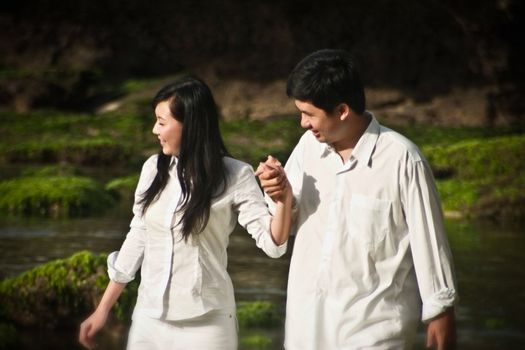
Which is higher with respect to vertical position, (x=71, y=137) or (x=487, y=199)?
(x=71, y=137)

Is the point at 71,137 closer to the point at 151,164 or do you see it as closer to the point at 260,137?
the point at 260,137

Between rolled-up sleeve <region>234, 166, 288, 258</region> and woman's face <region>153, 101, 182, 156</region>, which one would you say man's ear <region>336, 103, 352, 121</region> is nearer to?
rolled-up sleeve <region>234, 166, 288, 258</region>

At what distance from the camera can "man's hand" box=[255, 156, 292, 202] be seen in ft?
10.3

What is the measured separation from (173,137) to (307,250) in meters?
0.57

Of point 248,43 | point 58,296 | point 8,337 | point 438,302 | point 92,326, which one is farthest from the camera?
point 248,43

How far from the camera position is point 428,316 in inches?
122

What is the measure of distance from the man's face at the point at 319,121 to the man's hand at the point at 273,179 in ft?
0.59

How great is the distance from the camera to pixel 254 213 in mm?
3449

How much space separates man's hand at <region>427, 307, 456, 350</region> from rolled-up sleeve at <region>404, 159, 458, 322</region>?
0.02m

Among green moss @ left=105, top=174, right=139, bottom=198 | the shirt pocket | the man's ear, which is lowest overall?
green moss @ left=105, top=174, right=139, bottom=198

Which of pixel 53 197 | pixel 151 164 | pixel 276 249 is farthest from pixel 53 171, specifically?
pixel 276 249

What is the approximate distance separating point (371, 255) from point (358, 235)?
69 millimetres

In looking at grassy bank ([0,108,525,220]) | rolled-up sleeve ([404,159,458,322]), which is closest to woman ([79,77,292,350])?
rolled-up sleeve ([404,159,458,322])

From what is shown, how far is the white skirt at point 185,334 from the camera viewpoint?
11.1 feet
